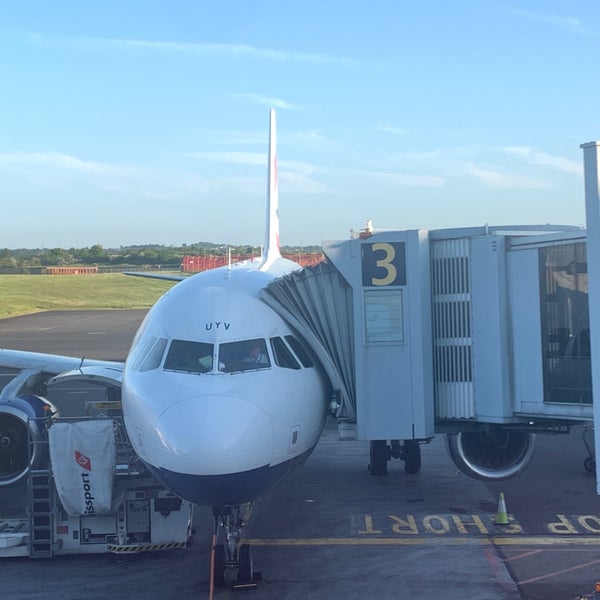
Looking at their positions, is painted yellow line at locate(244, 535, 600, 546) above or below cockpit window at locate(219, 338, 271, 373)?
below

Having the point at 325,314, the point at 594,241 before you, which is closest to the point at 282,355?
the point at 325,314

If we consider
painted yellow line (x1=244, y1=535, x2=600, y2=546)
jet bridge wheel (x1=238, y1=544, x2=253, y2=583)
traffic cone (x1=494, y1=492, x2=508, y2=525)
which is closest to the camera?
jet bridge wheel (x1=238, y1=544, x2=253, y2=583)

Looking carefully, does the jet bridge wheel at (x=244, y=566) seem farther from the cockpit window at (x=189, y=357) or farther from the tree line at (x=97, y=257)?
the tree line at (x=97, y=257)

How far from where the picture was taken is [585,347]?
12.4 m

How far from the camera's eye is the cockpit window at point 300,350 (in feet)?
43.6

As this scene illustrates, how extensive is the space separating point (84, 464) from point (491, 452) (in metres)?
6.45

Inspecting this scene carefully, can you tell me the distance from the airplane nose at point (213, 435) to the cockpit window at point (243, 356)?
0.81m

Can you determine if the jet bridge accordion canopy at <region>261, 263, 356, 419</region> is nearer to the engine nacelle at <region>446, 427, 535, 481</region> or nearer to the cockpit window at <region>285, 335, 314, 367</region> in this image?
the cockpit window at <region>285, 335, 314, 367</region>

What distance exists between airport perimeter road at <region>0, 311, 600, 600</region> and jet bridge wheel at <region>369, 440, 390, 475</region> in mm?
223

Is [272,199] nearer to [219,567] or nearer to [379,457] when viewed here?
[379,457]

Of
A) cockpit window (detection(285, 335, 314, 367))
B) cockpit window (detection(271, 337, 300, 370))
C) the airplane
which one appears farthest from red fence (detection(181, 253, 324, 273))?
cockpit window (detection(271, 337, 300, 370))

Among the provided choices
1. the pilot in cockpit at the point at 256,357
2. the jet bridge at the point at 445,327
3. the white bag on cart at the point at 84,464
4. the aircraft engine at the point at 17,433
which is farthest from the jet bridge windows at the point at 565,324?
the aircraft engine at the point at 17,433

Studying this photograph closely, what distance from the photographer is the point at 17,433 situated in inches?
665

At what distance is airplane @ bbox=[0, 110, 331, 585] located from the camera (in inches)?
433
